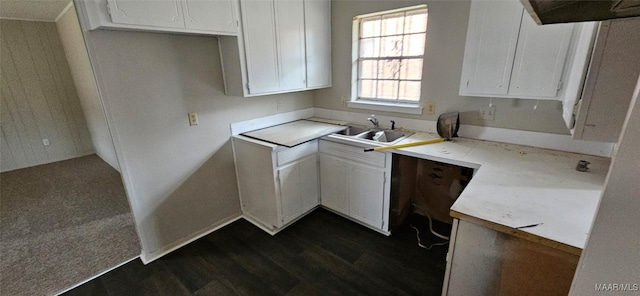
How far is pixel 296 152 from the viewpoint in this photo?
2.38 meters

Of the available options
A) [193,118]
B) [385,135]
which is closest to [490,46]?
[385,135]

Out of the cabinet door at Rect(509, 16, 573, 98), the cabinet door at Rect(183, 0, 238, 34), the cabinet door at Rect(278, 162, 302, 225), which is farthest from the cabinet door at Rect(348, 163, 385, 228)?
the cabinet door at Rect(183, 0, 238, 34)

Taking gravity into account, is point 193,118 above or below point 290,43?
below

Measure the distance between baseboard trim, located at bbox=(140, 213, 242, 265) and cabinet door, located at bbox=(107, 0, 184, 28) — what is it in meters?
1.73

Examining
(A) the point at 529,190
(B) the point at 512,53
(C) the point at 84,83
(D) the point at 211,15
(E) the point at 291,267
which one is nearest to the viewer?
(A) the point at 529,190

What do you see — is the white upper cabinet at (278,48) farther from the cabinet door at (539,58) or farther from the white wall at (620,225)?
the white wall at (620,225)

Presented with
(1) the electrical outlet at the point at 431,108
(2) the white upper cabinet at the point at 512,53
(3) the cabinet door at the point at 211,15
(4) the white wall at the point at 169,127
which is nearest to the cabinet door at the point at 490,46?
(2) the white upper cabinet at the point at 512,53

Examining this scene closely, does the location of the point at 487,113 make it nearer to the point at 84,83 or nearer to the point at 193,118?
the point at 193,118

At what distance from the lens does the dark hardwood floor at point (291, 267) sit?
1864 mm

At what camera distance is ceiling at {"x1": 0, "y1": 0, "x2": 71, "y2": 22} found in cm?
313

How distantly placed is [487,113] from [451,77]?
0.41 meters

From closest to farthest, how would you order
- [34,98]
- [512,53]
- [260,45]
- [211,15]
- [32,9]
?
[512,53]
[211,15]
[260,45]
[32,9]
[34,98]

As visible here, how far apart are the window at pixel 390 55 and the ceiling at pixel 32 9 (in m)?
3.62

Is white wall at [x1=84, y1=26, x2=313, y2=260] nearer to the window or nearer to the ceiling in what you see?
the window
